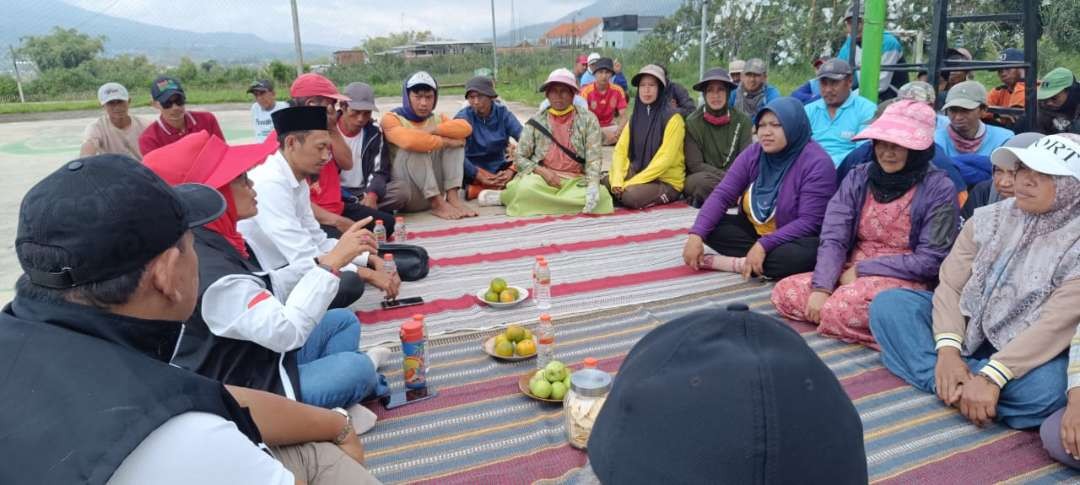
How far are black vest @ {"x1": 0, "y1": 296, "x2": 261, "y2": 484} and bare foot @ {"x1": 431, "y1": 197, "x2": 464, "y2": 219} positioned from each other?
476cm

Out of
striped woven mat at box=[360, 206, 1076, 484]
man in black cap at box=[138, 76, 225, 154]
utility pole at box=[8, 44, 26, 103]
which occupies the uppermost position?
utility pole at box=[8, 44, 26, 103]

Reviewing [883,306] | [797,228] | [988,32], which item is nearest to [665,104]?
[797,228]

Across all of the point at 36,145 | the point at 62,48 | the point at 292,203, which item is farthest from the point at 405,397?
the point at 62,48

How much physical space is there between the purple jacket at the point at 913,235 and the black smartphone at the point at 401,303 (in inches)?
86.6

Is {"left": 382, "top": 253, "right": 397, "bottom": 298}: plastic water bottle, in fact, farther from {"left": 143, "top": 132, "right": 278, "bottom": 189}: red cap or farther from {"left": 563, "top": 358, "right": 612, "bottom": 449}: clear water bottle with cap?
Result: {"left": 563, "top": 358, "right": 612, "bottom": 449}: clear water bottle with cap

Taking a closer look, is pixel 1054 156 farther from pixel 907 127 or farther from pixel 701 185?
pixel 701 185

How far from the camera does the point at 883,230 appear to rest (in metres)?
3.44

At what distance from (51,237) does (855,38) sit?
6229mm

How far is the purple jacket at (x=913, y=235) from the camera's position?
3.21 m

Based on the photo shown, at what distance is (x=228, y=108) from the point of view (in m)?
18.7

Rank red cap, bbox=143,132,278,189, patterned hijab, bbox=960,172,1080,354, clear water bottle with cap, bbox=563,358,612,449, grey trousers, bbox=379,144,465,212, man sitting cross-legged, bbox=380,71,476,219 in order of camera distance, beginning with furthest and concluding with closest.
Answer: grey trousers, bbox=379,144,465,212 → man sitting cross-legged, bbox=380,71,476,219 → patterned hijab, bbox=960,172,1080,354 → red cap, bbox=143,132,278,189 → clear water bottle with cap, bbox=563,358,612,449

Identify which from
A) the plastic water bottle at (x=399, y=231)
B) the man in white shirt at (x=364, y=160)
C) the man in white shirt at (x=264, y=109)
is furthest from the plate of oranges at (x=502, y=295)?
the man in white shirt at (x=264, y=109)

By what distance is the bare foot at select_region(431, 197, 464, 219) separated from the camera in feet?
19.5

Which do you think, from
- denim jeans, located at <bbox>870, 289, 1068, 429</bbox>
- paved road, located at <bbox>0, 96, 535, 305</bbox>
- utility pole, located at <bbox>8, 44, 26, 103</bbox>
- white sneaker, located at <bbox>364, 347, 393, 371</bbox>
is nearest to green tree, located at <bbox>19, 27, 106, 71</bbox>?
utility pole, located at <bbox>8, 44, 26, 103</bbox>
